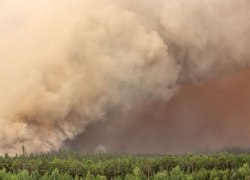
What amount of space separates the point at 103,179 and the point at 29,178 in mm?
24509

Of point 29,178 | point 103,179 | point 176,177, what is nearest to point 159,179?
point 176,177

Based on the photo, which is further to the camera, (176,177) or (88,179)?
(176,177)

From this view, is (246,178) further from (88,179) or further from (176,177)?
(88,179)

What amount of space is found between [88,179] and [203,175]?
137 feet

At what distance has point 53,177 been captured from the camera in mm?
168375

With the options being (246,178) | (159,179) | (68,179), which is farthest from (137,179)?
(246,178)

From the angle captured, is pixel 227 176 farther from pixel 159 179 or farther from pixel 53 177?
pixel 53 177

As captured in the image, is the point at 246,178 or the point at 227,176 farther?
the point at 227,176

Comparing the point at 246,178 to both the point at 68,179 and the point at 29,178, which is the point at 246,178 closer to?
the point at 68,179

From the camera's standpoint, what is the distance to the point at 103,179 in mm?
170750

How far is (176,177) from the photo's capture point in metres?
174

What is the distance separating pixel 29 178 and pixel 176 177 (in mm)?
49507

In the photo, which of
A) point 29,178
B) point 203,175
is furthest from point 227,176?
point 29,178

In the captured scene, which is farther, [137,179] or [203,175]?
[203,175]
